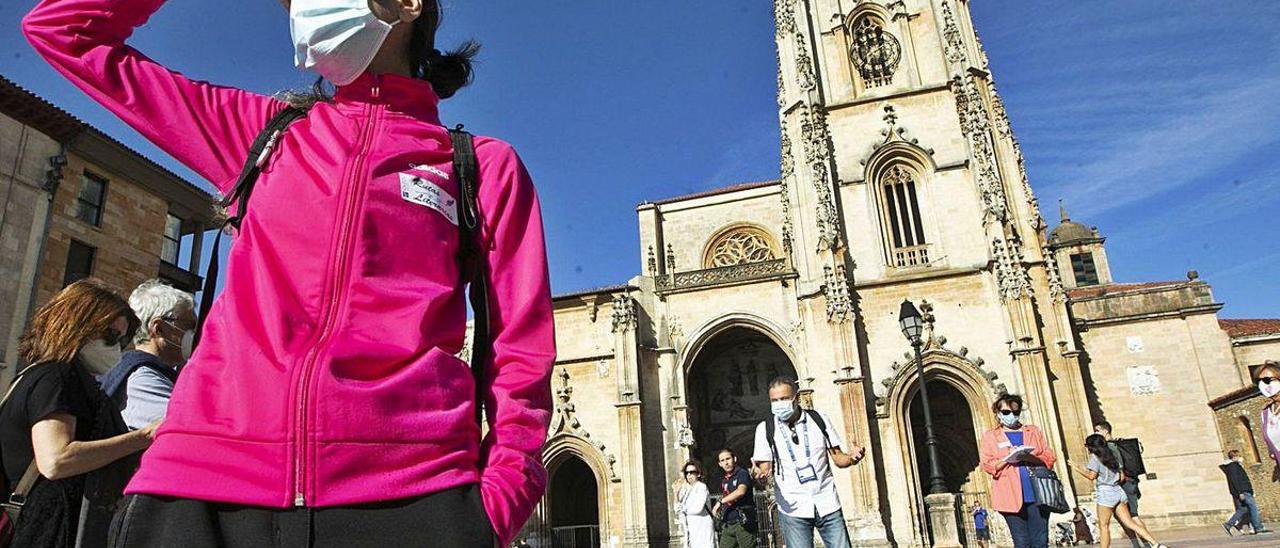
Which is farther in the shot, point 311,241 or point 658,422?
point 658,422

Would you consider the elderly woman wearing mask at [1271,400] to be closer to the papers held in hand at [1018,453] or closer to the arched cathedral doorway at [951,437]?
the papers held in hand at [1018,453]

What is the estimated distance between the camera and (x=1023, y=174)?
21.9 m

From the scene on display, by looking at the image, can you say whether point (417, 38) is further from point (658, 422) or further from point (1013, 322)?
point (658, 422)

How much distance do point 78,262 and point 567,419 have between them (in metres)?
13.1

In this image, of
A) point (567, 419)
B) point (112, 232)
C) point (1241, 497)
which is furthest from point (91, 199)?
point (1241, 497)

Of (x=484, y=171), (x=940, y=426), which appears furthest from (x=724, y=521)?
(x=940, y=426)

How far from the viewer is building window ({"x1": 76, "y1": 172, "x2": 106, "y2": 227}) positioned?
15.6 meters

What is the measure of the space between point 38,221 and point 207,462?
56.8ft

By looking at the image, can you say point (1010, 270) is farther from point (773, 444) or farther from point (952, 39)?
point (773, 444)

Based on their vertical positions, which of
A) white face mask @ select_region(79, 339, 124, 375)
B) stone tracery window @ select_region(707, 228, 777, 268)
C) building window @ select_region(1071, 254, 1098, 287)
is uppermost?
building window @ select_region(1071, 254, 1098, 287)

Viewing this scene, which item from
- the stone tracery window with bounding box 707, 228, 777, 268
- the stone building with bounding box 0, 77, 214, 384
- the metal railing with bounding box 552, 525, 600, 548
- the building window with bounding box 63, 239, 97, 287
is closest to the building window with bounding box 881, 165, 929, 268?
the stone tracery window with bounding box 707, 228, 777, 268

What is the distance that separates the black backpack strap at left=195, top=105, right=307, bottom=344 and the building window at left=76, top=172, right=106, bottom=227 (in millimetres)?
17460

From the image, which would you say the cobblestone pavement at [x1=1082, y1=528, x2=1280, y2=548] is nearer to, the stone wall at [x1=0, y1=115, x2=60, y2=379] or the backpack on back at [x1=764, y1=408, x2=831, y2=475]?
the backpack on back at [x1=764, y1=408, x2=831, y2=475]

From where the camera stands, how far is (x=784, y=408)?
607 centimetres
